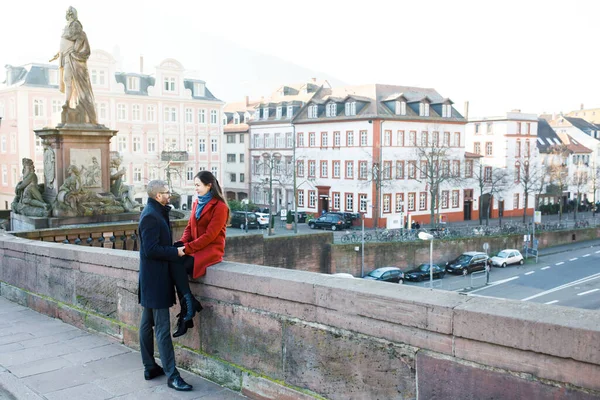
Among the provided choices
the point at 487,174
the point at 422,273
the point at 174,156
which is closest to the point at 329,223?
the point at 422,273

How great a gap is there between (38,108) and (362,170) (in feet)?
84.0

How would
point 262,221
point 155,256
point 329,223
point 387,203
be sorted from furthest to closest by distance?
point 387,203 < point 329,223 < point 262,221 < point 155,256

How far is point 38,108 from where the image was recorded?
4753 cm

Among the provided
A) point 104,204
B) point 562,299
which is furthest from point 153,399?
point 562,299

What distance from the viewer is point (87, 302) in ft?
24.1

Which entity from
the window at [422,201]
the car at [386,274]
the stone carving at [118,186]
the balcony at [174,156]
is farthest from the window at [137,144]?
the stone carving at [118,186]

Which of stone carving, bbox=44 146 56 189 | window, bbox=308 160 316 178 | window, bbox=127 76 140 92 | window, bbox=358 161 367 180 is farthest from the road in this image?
window, bbox=127 76 140 92

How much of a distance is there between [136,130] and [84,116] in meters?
40.7

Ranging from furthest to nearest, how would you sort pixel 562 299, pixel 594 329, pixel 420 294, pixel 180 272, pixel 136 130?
pixel 136 130 < pixel 562 299 < pixel 180 272 < pixel 420 294 < pixel 594 329

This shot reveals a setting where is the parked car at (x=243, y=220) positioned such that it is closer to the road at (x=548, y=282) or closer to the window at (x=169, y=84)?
the road at (x=548, y=282)

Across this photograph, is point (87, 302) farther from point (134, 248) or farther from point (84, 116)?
point (84, 116)

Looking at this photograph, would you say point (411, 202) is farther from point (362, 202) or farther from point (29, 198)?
point (29, 198)

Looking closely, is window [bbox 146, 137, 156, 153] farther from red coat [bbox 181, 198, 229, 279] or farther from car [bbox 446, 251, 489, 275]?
red coat [bbox 181, 198, 229, 279]

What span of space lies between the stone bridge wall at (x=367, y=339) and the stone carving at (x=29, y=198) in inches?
272
